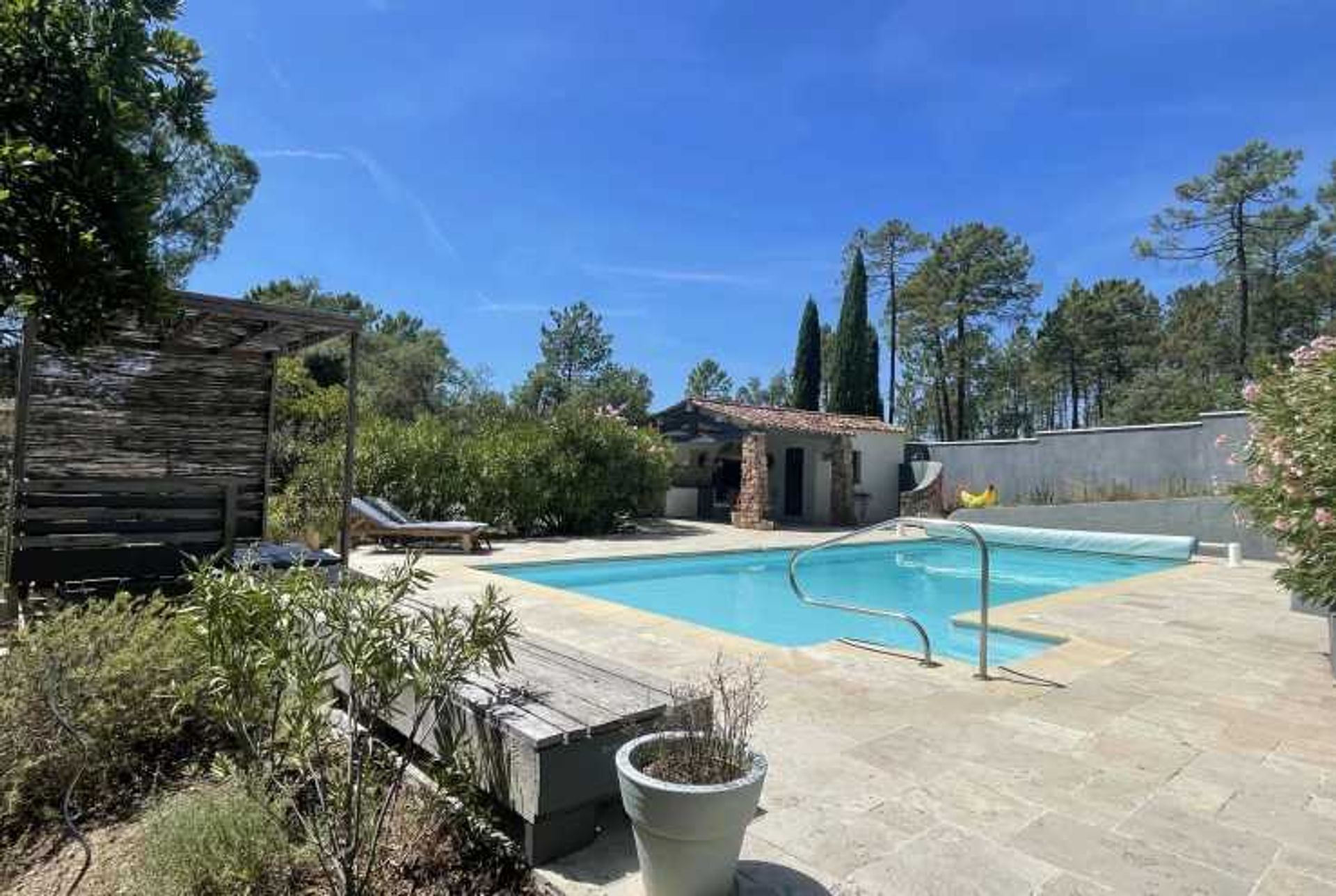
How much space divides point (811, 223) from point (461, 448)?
17.2 m

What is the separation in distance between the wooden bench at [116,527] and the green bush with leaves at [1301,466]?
24.4 ft

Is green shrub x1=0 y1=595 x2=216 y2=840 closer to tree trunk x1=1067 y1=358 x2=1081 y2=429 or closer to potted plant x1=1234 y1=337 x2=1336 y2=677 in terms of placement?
potted plant x1=1234 y1=337 x2=1336 y2=677

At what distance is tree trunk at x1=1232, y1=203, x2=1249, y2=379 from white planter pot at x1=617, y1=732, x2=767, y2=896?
30088 mm

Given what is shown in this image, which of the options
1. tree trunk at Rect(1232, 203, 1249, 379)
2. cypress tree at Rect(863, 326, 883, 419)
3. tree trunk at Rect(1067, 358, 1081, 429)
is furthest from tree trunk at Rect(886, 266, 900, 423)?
tree trunk at Rect(1232, 203, 1249, 379)

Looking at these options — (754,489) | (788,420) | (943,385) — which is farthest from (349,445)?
(943,385)

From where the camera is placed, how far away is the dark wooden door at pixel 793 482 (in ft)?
63.2

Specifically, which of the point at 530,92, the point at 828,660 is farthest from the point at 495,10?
the point at 828,660

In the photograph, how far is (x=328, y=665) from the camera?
2.09 metres

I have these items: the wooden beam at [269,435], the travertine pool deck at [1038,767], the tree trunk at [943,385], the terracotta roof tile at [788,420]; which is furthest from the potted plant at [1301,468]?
the tree trunk at [943,385]

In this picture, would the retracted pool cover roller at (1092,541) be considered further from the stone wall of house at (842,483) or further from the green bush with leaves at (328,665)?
the green bush with leaves at (328,665)

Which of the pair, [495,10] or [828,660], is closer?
[828,660]

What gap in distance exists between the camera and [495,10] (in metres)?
8.13

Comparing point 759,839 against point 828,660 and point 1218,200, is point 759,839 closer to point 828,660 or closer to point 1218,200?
point 828,660

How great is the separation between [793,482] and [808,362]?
1417 centimetres
